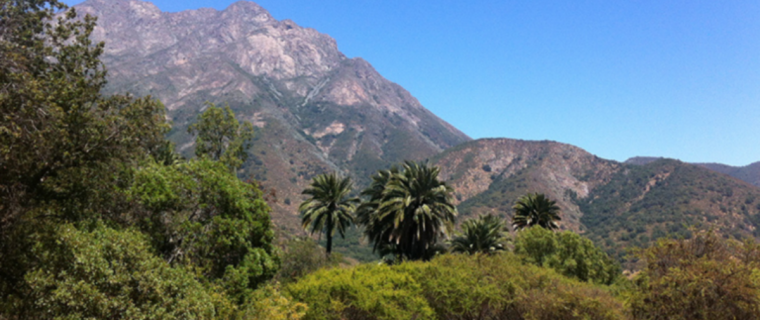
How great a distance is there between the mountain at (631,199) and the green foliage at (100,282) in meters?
115

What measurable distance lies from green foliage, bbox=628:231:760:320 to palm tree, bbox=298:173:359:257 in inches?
909

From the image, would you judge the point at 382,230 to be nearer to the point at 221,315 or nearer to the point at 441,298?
the point at 441,298

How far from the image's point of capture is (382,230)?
33.0 metres

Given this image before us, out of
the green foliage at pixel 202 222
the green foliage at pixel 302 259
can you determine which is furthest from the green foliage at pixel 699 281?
the green foliage at pixel 302 259

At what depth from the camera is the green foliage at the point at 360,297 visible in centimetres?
1881

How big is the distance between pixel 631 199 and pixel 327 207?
168572mm

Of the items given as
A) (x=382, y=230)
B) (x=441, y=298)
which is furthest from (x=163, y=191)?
(x=382, y=230)

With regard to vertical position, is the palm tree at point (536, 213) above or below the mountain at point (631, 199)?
below

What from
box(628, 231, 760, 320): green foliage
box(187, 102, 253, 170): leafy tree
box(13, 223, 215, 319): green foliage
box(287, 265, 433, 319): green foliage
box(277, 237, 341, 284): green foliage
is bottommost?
box(277, 237, 341, 284): green foliage

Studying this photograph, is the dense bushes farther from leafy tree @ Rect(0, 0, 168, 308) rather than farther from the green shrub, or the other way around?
leafy tree @ Rect(0, 0, 168, 308)

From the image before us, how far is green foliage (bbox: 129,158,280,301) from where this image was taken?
16.0 meters

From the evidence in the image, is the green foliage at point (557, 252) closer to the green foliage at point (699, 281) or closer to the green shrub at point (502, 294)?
the green shrub at point (502, 294)

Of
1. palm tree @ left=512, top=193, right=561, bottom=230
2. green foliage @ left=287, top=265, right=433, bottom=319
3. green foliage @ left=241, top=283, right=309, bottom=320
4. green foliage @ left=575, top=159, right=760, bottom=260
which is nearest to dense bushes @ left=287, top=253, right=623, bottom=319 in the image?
green foliage @ left=287, top=265, right=433, bottom=319

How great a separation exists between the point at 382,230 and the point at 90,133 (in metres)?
23.7
